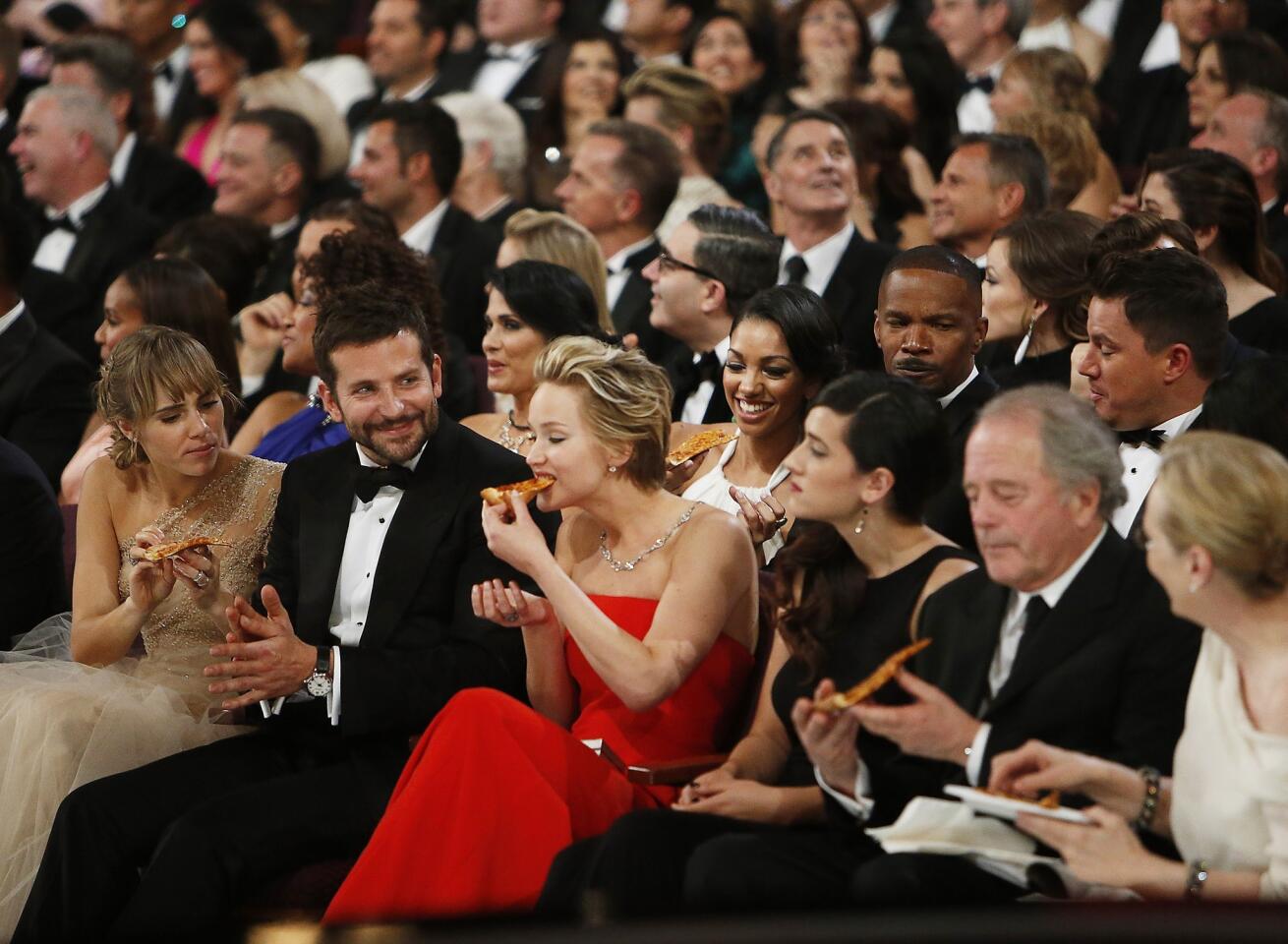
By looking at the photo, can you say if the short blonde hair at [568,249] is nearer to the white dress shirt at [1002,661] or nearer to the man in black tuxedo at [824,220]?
the man in black tuxedo at [824,220]

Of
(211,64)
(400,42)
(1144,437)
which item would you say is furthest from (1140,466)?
(211,64)

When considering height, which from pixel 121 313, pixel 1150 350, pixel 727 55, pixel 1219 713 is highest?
pixel 727 55

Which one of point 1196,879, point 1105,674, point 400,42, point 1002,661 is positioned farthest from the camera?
point 400,42

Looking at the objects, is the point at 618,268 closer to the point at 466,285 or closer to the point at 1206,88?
the point at 466,285

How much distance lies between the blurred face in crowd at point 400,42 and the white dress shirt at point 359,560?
5.22m

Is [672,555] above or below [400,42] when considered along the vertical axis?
below

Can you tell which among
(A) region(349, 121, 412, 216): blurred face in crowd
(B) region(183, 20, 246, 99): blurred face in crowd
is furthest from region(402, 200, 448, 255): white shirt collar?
(B) region(183, 20, 246, 99): blurred face in crowd

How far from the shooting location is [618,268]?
647 centimetres

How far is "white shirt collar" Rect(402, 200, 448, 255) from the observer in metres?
7.09

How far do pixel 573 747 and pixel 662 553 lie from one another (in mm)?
477

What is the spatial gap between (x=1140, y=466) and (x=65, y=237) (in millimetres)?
5092

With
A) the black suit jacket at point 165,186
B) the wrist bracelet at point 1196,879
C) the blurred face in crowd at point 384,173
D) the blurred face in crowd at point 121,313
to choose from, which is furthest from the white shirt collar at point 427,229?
the wrist bracelet at point 1196,879

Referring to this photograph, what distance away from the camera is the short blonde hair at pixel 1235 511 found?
2.77 m

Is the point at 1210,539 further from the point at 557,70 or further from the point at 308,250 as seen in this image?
the point at 557,70
